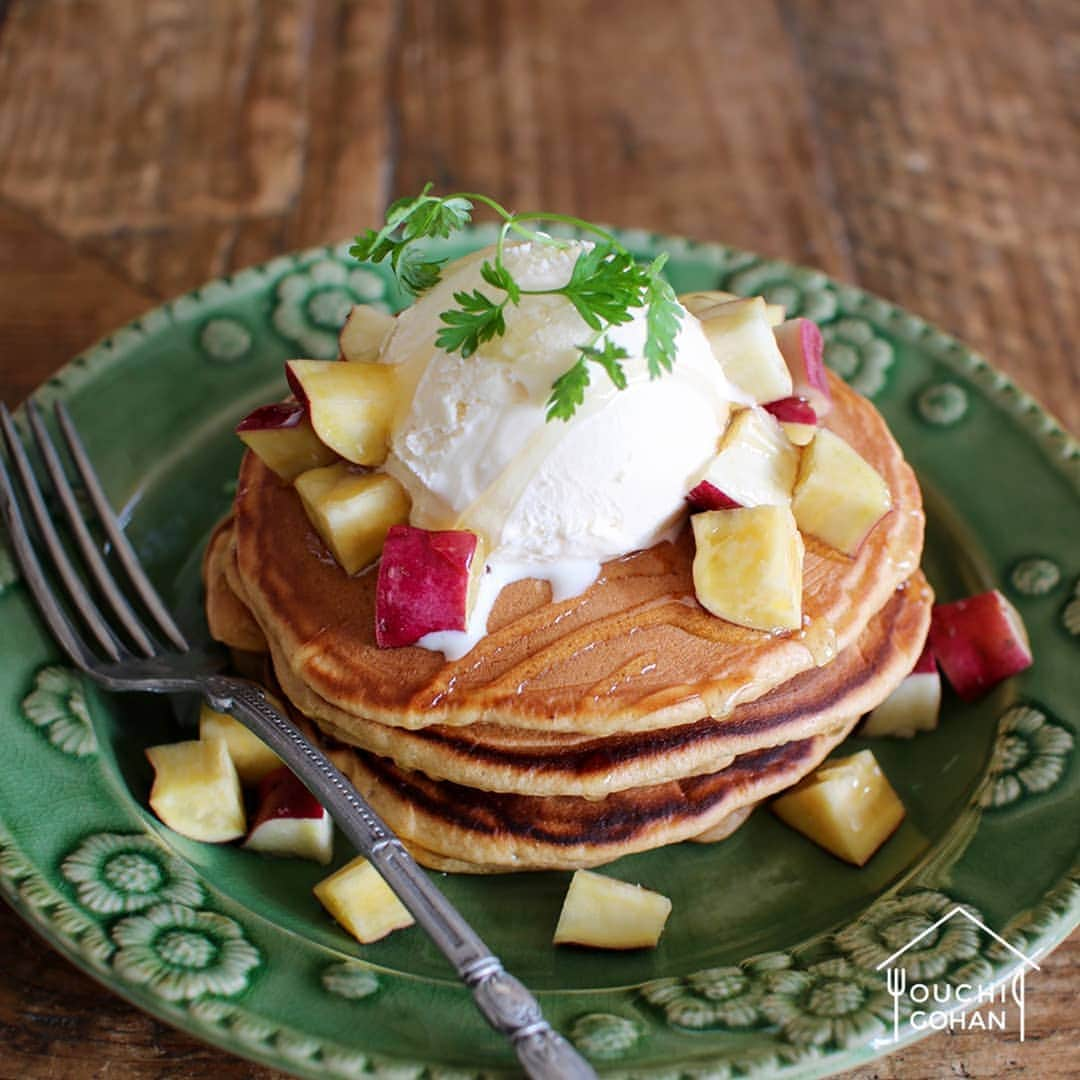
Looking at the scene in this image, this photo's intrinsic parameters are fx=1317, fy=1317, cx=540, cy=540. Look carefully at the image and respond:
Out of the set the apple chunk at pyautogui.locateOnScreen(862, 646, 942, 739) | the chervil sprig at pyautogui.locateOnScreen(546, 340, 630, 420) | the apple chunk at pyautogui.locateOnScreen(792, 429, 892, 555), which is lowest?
the apple chunk at pyautogui.locateOnScreen(862, 646, 942, 739)

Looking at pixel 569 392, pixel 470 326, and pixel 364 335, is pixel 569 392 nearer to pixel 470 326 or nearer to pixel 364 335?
pixel 470 326

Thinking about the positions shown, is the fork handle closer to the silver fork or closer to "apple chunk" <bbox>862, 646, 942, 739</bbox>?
the silver fork

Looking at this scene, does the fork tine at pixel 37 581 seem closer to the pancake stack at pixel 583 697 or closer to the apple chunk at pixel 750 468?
the pancake stack at pixel 583 697

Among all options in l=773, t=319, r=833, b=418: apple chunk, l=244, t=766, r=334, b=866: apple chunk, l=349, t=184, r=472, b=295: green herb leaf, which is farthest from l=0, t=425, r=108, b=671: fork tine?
l=773, t=319, r=833, b=418: apple chunk

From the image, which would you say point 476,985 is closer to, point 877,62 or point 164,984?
point 164,984

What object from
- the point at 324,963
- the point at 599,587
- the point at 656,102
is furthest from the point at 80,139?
the point at 324,963

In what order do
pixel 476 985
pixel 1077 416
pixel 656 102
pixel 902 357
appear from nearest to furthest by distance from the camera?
pixel 476 985 < pixel 902 357 < pixel 1077 416 < pixel 656 102
